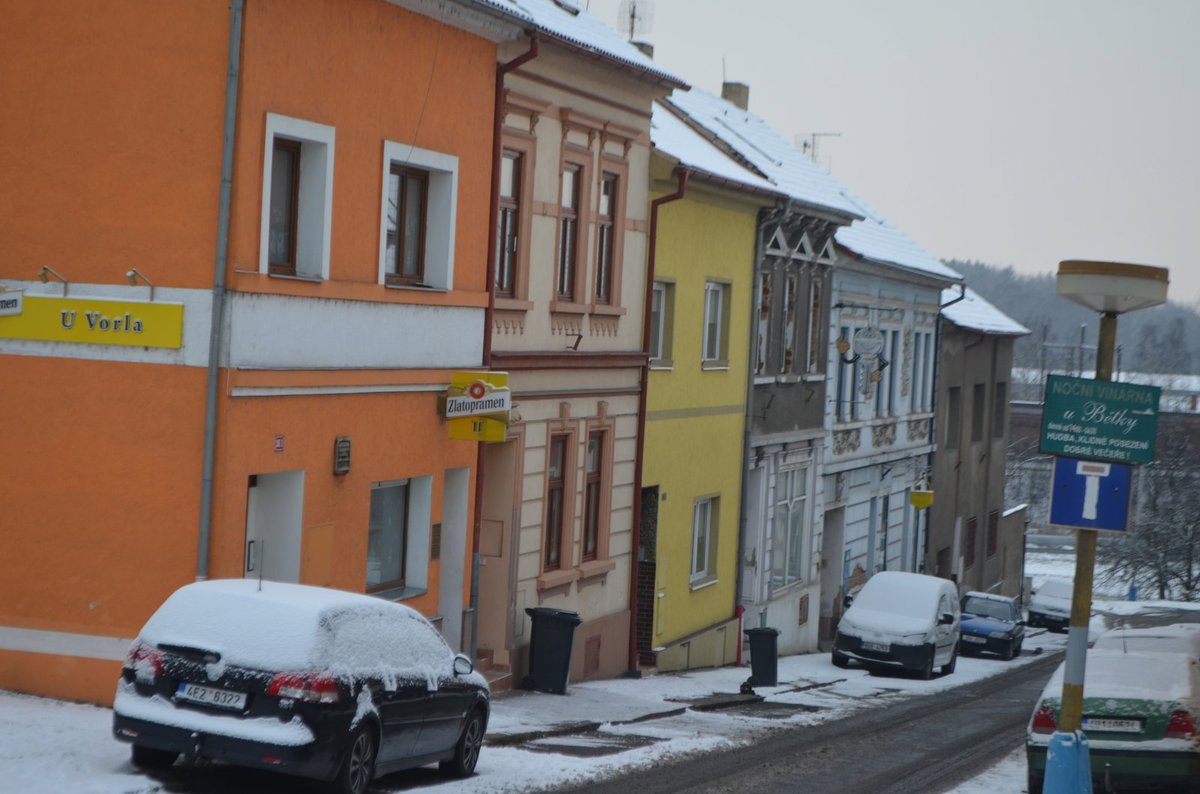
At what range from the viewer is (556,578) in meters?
22.3

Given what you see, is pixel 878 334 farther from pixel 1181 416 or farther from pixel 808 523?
pixel 1181 416

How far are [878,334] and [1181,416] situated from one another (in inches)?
2568

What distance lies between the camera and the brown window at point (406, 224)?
59.2 ft

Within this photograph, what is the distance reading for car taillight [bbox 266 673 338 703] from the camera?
1141 centimetres

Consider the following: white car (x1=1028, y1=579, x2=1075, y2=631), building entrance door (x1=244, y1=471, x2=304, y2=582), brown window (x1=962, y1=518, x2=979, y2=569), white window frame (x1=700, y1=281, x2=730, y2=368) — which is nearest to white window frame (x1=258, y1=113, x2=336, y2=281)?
building entrance door (x1=244, y1=471, x2=304, y2=582)

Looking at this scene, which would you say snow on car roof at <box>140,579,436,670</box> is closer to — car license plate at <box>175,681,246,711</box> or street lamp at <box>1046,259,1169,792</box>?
car license plate at <box>175,681,246,711</box>

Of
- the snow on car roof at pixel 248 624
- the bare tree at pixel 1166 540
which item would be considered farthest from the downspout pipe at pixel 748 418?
the bare tree at pixel 1166 540

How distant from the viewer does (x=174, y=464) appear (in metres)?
14.8

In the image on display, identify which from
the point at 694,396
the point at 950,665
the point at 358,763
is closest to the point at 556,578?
the point at 694,396

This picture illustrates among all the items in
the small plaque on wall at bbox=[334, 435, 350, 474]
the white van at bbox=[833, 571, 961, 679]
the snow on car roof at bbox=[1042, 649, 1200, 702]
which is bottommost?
the white van at bbox=[833, 571, 961, 679]

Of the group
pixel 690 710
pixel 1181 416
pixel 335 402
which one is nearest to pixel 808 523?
pixel 690 710

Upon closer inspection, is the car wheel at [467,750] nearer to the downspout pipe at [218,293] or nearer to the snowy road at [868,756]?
the snowy road at [868,756]

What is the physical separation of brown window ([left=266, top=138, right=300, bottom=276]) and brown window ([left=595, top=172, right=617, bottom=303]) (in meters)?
7.75

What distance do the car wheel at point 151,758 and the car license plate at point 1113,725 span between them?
7733 mm
